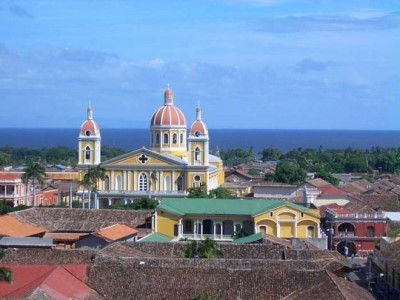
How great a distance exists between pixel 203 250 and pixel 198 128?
34.7 meters

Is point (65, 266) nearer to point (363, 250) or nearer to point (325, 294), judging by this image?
point (325, 294)

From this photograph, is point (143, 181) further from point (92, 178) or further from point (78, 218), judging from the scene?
point (78, 218)

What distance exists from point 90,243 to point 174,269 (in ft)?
39.7

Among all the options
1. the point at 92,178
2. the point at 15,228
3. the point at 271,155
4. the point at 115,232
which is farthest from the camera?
the point at 271,155

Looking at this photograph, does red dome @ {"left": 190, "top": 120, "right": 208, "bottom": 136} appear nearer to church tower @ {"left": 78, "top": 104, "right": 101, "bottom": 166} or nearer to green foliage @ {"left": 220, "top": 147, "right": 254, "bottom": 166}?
church tower @ {"left": 78, "top": 104, "right": 101, "bottom": 166}

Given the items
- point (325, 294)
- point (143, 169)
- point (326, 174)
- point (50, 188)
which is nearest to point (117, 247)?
point (325, 294)

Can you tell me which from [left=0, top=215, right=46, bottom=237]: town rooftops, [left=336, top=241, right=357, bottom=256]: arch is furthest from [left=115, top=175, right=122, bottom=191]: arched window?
[left=336, top=241, right=357, bottom=256]: arch

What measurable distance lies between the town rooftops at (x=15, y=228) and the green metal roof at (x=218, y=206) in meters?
8.26

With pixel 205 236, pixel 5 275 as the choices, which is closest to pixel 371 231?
pixel 205 236

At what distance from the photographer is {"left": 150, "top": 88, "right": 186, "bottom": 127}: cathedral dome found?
248ft

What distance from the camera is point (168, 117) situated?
7562 cm

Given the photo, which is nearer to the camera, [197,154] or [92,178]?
[92,178]

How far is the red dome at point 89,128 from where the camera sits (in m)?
77.6

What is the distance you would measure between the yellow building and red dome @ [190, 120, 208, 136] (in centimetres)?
1653
